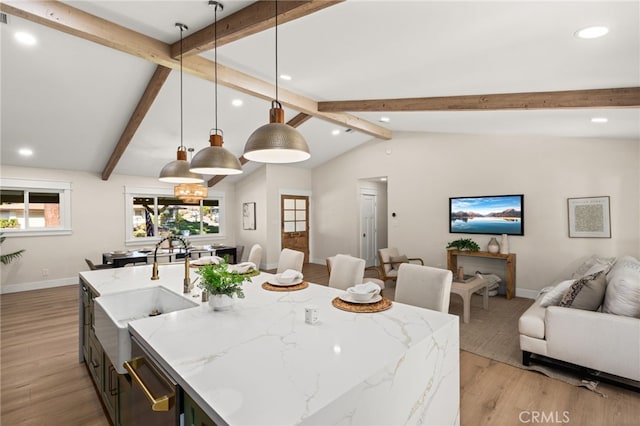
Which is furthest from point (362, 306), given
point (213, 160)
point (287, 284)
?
point (213, 160)

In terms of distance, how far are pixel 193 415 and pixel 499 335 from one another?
3.58 metres

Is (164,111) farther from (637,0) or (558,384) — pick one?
(558,384)

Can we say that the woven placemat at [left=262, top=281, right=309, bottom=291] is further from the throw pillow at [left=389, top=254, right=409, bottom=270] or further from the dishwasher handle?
the throw pillow at [left=389, top=254, right=409, bottom=270]

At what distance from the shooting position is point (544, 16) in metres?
1.96

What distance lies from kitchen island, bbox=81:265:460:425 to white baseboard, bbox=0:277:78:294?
20.1 ft

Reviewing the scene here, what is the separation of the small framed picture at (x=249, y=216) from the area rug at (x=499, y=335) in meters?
5.01

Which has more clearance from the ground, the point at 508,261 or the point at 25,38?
the point at 25,38

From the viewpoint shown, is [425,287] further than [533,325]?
No

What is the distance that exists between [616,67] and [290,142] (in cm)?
277

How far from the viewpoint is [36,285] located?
5910 millimetres

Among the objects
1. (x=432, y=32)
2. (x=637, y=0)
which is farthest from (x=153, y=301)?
(x=637, y=0)

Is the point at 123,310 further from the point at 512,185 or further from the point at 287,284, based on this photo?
the point at 512,185

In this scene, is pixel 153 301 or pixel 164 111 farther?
pixel 164 111

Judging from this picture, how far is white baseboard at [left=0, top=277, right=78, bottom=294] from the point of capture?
5.65 metres
